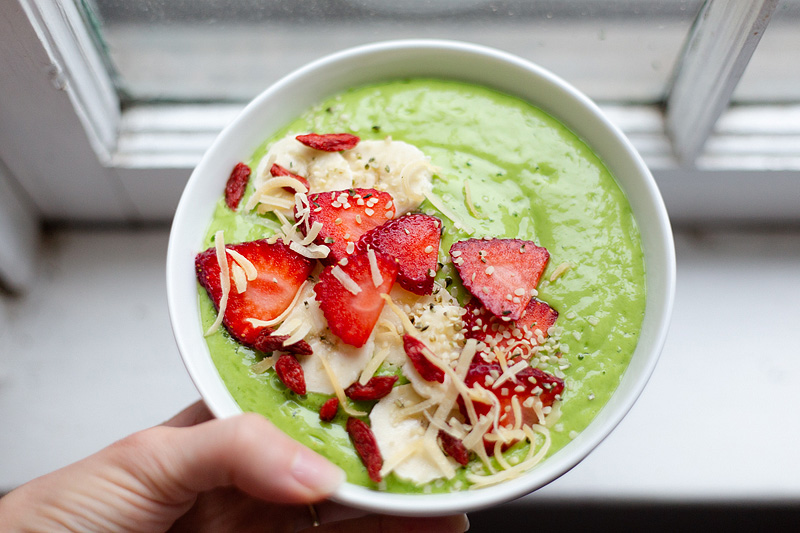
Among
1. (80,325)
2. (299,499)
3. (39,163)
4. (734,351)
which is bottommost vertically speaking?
(299,499)

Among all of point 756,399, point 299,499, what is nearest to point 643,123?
point 756,399

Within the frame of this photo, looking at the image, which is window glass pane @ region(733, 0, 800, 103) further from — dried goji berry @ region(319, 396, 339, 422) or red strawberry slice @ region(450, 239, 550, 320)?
dried goji berry @ region(319, 396, 339, 422)

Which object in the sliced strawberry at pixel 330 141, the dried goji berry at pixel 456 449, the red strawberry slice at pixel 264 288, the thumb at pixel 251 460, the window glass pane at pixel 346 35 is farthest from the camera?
the window glass pane at pixel 346 35

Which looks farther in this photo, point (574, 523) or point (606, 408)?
point (574, 523)

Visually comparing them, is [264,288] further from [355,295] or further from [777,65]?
[777,65]

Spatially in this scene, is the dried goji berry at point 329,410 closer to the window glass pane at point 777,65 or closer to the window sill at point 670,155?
the window sill at point 670,155

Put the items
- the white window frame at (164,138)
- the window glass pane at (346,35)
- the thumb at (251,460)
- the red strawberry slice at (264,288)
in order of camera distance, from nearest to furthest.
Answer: the thumb at (251,460), the red strawberry slice at (264,288), the white window frame at (164,138), the window glass pane at (346,35)

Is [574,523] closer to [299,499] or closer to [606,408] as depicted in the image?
[606,408]

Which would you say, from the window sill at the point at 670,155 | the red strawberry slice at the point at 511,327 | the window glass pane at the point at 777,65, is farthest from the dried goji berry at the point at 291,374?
the window glass pane at the point at 777,65

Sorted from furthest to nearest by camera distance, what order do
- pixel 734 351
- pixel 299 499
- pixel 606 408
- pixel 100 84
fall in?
pixel 734 351, pixel 100 84, pixel 606 408, pixel 299 499
